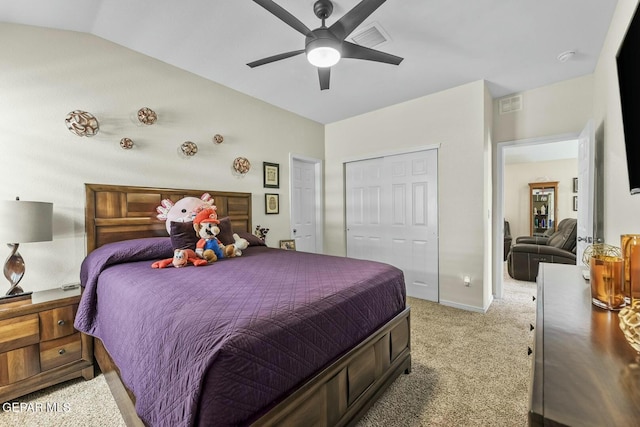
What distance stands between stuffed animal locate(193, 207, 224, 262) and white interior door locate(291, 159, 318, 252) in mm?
1913

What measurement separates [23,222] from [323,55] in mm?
2373

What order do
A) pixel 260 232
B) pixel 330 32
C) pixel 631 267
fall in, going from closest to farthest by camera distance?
1. pixel 631 267
2. pixel 330 32
3. pixel 260 232

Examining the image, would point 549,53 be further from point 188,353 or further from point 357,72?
point 188,353

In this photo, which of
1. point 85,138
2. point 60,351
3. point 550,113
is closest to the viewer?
point 60,351

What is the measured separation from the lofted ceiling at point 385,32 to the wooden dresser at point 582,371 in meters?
2.19

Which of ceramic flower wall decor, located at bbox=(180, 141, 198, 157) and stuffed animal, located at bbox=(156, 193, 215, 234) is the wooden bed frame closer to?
stuffed animal, located at bbox=(156, 193, 215, 234)

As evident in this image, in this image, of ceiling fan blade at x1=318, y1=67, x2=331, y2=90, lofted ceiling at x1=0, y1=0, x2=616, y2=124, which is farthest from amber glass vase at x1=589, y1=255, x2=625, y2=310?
ceiling fan blade at x1=318, y1=67, x2=331, y2=90

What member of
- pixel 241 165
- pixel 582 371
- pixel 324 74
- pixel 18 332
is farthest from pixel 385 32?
pixel 18 332

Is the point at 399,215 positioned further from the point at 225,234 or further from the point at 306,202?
the point at 225,234

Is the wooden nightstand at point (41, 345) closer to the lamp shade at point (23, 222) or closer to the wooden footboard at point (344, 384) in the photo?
the wooden footboard at point (344, 384)

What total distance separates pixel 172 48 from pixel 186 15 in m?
0.59

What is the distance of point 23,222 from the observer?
73.0 inches

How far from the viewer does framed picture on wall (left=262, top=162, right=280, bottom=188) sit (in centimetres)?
389

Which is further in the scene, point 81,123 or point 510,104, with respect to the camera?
point 510,104
